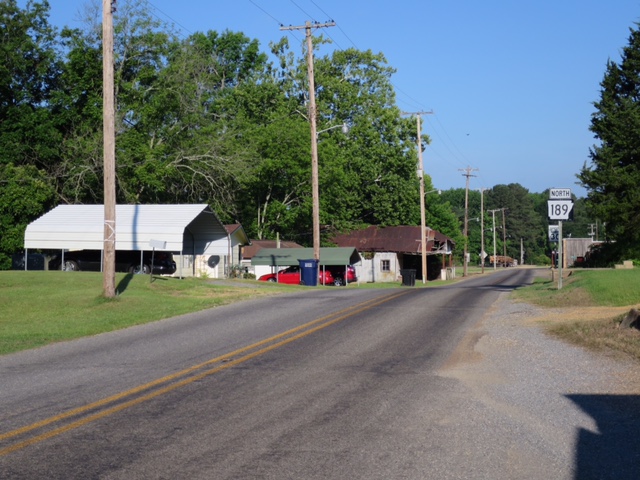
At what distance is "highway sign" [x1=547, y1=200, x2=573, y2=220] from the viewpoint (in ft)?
73.4

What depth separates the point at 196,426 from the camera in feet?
24.9

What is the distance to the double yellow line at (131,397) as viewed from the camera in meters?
7.21

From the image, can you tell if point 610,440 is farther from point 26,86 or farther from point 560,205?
point 26,86

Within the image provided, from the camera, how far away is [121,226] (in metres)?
36.5

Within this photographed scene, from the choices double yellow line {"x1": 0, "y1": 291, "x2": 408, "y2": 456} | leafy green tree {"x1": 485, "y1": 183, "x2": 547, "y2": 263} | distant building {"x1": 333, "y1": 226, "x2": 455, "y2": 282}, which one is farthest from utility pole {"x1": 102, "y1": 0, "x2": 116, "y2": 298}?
leafy green tree {"x1": 485, "y1": 183, "x2": 547, "y2": 263}

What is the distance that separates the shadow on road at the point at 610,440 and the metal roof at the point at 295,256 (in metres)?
39.3

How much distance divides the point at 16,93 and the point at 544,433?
43.7 metres

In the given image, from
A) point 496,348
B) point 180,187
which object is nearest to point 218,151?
point 180,187

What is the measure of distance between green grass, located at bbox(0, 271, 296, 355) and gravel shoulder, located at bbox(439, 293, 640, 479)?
836 centimetres

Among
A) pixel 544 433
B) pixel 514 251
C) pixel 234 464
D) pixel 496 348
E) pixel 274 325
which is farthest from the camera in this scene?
pixel 514 251

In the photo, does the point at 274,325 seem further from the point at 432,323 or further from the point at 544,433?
the point at 544,433

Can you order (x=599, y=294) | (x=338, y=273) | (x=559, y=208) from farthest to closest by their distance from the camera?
(x=338, y=273) → (x=559, y=208) → (x=599, y=294)

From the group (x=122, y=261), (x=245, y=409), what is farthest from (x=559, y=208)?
(x=122, y=261)

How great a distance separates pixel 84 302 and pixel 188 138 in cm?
2902
